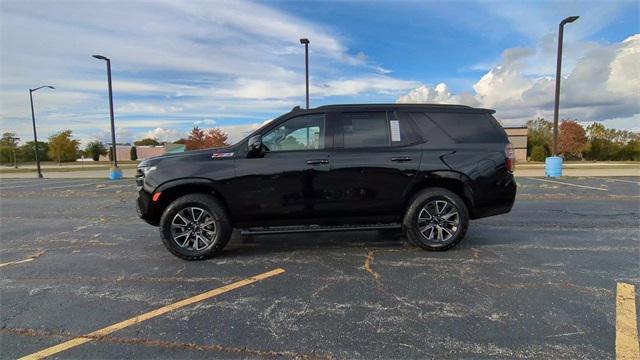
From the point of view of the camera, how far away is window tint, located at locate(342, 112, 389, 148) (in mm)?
4891

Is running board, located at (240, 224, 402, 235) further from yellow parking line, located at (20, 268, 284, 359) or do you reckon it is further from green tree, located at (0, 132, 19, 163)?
green tree, located at (0, 132, 19, 163)

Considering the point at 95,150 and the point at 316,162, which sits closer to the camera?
the point at 316,162

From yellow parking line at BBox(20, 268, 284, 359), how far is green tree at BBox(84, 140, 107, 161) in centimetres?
7606

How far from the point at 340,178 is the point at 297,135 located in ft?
2.58

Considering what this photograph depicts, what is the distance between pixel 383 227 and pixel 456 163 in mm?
1270

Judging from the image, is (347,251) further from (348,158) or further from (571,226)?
(571,226)

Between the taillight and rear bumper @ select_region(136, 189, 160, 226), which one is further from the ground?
the taillight

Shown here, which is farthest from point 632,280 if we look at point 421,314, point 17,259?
point 17,259

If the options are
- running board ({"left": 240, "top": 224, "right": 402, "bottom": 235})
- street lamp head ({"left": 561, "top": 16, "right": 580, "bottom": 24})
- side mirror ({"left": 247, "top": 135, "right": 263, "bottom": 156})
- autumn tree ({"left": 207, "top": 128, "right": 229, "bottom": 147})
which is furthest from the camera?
autumn tree ({"left": 207, "top": 128, "right": 229, "bottom": 147})

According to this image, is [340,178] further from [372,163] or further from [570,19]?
[570,19]

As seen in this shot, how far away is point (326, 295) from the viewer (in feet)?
12.0

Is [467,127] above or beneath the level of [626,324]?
above

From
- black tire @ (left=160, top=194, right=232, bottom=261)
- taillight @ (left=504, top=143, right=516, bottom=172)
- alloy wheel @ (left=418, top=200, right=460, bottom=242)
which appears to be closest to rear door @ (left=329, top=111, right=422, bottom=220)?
alloy wheel @ (left=418, top=200, right=460, bottom=242)

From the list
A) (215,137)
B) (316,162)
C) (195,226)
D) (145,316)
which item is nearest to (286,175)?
(316,162)
